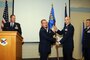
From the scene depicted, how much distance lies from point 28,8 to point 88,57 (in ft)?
8.78

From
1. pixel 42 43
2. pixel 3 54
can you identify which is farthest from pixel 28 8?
pixel 3 54

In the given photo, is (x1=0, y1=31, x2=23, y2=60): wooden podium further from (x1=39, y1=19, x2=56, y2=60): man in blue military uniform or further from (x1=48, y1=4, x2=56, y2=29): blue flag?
(x1=48, y1=4, x2=56, y2=29): blue flag

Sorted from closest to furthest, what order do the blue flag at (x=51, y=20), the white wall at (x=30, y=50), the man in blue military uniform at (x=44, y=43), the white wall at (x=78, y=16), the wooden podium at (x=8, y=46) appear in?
the wooden podium at (x=8, y=46)
the man in blue military uniform at (x=44, y=43)
the blue flag at (x=51, y=20)
the white wall at (x=30, y=50)
the white wall at (x=78, y=16)

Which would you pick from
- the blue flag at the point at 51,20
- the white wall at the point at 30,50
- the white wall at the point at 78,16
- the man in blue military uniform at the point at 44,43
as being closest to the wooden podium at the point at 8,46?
the man in blue military uniform at the point at 44,43

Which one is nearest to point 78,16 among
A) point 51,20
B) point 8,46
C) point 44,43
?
point 51,20

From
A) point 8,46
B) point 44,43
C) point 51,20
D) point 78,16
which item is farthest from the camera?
point 78,16

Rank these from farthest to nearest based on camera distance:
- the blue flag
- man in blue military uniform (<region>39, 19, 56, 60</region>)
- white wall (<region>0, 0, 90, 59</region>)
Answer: white wall (<region>0, 0, 90, 59</region>)
the blue flag
man in blue military uniform (<region>39, 19, 56, 60</region>)

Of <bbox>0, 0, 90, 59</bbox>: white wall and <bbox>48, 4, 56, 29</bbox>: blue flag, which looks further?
<bbox>0, 0, 90, 59</bbox>: white wall

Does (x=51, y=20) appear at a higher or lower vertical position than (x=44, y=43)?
higher

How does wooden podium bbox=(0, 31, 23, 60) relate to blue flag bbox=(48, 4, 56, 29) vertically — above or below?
below

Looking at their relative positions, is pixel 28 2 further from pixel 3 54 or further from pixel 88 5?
pixel 3 54

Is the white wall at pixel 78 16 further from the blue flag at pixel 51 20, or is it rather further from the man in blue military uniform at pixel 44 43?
the man in blue military uniform at pixel 44 43

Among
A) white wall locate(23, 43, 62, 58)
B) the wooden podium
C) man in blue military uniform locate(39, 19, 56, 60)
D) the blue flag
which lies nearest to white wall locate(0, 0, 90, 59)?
the blue flag

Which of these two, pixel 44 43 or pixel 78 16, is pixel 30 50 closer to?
pixel 44 43
